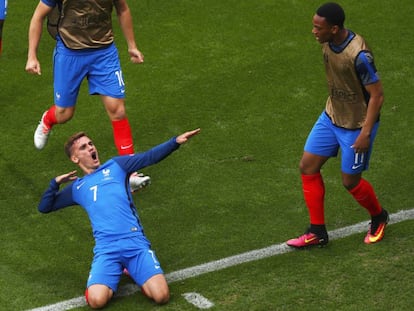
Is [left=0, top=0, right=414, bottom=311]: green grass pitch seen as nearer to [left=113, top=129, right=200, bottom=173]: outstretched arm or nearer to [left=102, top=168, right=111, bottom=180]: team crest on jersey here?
[left=102, top=168, right=111, bottom=180]: team crest on jersey

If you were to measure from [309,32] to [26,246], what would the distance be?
542 centimetres

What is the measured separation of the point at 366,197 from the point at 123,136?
244cm

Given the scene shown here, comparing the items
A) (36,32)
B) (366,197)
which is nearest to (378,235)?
(366,197)

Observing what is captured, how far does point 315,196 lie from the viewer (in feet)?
28.8

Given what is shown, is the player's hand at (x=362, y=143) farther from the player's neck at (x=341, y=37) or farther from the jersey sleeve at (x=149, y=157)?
the jersey sleeve at (x=149, y=157)

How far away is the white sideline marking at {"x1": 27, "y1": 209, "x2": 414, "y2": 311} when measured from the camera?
8.13 m

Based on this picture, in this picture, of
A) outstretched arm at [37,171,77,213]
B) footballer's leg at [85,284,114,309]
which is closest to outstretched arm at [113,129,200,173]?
outstretched arm at [37,171,77,213]

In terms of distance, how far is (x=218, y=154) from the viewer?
10578mm

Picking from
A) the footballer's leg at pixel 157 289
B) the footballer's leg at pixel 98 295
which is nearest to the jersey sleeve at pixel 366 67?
the footballer's leg at pixel 157 289

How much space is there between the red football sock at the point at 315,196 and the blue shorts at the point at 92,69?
6.75 ft

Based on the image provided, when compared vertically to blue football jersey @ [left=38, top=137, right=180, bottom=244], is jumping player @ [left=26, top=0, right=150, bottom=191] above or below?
above

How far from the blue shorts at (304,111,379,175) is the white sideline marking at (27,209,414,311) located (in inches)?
28.6

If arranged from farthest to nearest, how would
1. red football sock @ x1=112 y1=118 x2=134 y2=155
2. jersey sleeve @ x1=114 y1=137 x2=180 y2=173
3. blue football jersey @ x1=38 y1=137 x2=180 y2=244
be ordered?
red football sock @ x1=112 y1=118 x2=134 y2=155
blue football jersey @ x1=38 y1=137 x2=180 y2=244
jersey sleeve @ x1=114 y1=137 x2=180 y2=173

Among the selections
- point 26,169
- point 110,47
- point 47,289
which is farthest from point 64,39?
point 47,289
